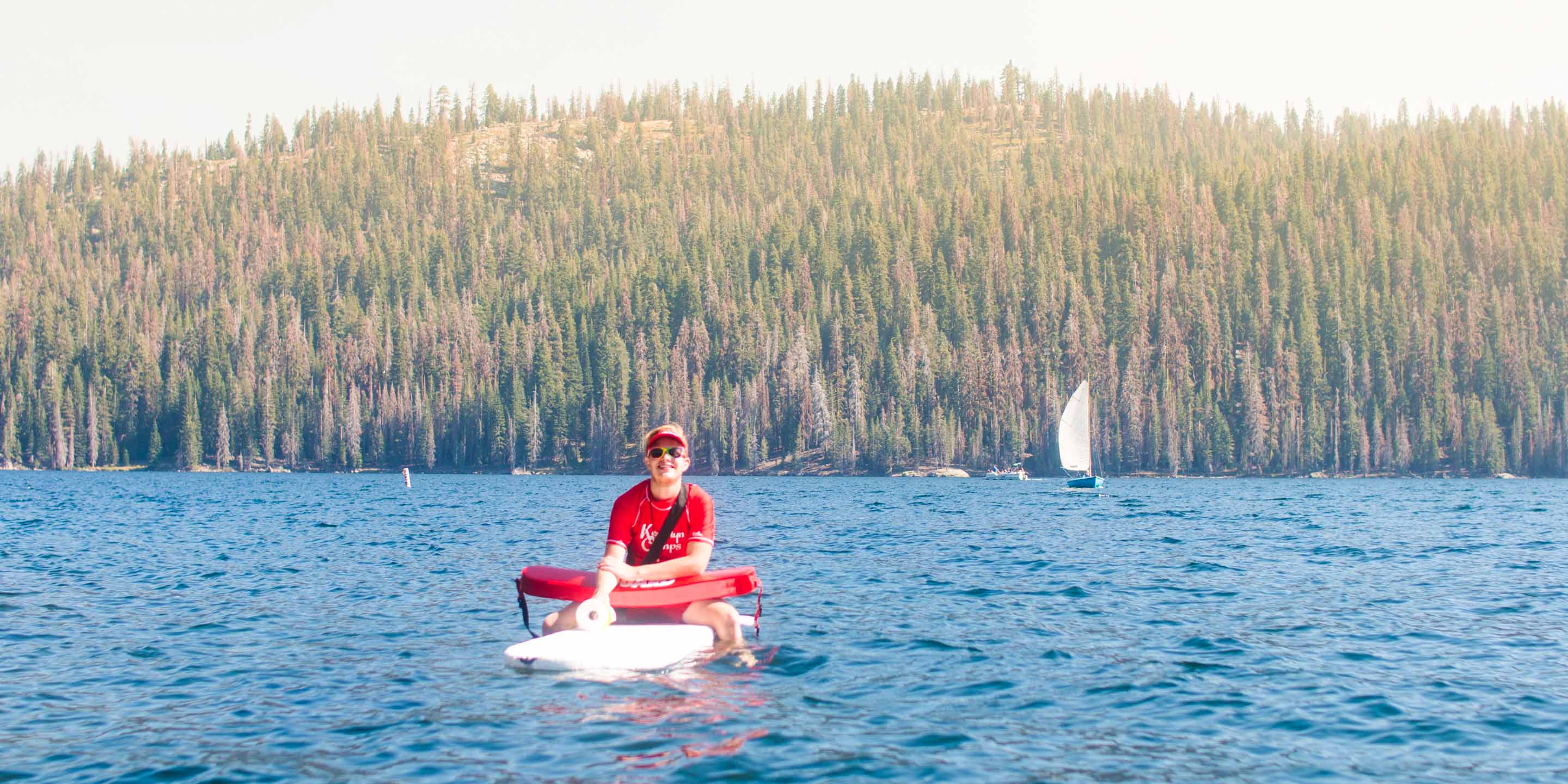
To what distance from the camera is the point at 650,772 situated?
1290 centimetres

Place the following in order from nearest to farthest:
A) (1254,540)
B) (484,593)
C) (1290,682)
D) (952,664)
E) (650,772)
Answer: (650,772)
(1290,682)
(952,664)
(484,593)
(1254,540)

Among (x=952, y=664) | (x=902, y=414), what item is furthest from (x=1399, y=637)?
(x=902, y=414)

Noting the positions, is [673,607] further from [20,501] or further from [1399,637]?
[20,501]

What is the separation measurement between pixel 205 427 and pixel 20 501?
389 feet

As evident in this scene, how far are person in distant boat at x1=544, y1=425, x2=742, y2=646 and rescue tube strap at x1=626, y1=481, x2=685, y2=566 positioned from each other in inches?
1.3

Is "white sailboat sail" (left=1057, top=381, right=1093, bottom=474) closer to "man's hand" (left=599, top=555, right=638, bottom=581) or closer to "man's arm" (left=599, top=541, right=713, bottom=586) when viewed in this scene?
"man's arm" (left=599, top=541, right=713, bottom=586)

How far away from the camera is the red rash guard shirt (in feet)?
59.5

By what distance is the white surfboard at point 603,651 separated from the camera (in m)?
17.5

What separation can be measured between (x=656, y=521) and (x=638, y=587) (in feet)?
3.18

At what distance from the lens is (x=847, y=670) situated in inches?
736

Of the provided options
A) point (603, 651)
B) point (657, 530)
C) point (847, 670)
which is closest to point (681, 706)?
point (603, 651)

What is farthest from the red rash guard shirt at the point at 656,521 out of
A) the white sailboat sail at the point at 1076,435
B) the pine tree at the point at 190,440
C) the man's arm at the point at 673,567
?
the pine tree at the point at 190,440

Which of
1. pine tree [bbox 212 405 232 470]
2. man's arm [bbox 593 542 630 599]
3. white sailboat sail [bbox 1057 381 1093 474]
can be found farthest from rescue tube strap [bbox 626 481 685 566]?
pine tree [bbox 212 405 232 470]

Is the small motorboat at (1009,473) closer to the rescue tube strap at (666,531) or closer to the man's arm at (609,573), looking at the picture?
the rescue tube strap at (666,531)
